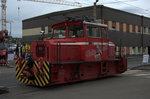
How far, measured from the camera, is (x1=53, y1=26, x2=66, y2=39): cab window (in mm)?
10469

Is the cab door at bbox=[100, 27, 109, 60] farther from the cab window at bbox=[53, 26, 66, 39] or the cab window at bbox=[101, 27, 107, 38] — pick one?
the cab window at bbox=[53, 26, 66, 39]

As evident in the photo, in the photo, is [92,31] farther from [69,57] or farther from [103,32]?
[69,57]

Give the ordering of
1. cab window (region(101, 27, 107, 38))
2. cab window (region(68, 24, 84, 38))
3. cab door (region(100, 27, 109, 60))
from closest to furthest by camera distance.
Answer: cab window (region(68, 24, 84, 38)), cab door (region(100, 27, 109, 60)), cab window (region(101, 27, 107, 38))

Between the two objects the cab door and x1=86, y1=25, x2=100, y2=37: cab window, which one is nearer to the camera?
x1=86, y1=25, x2=100, y2=37: cab window

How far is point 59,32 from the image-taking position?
10703mm

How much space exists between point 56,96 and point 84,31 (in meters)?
4.01

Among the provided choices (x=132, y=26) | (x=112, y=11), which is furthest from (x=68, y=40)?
(x=132, y=26)

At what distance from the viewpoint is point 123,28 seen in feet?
121

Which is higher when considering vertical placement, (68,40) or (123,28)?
(123,28)

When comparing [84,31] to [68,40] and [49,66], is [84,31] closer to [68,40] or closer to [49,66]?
[68,40]

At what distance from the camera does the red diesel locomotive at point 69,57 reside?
28.7 feet

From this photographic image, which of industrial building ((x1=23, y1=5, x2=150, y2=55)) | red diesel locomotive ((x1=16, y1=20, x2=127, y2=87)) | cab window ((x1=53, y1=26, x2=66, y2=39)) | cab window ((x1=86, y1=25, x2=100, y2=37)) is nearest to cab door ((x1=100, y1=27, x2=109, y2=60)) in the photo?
red diesel locomotive ((x1=16, y1=20, x2=127, y2=87))

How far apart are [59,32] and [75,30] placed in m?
0.99

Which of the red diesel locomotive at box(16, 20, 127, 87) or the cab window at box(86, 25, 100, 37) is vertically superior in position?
the cab window at box(86, 25, 100, 37)
